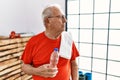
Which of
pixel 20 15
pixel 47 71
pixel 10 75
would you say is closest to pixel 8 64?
pixel 10 75

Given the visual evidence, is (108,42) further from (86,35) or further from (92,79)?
(92,79)

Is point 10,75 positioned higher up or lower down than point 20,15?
lower down

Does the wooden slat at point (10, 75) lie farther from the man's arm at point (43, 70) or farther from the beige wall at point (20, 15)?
the man's arm at point (43, 70)

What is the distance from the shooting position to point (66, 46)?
1438 millimetres

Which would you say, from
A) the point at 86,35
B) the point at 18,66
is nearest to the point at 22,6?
the point at 18,66

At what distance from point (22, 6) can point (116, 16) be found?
1.46 meters

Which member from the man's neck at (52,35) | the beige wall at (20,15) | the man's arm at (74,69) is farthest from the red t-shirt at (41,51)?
the beige wall at (20,15)

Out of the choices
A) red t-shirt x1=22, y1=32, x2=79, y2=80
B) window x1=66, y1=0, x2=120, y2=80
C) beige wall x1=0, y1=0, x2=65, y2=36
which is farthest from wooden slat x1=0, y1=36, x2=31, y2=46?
window x1=66, y1=0, x2=120, y2=80

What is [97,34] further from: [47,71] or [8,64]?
[47,71]

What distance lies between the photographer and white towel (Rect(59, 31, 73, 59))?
1396 millimetres

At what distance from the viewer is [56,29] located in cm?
135

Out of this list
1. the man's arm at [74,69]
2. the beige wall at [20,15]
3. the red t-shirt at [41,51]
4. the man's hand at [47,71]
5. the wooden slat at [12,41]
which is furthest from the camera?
the beige wall at [20,15]

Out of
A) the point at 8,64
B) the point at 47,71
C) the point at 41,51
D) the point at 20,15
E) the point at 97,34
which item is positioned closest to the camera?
the point at 47,71

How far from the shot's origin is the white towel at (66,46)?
1396mm
